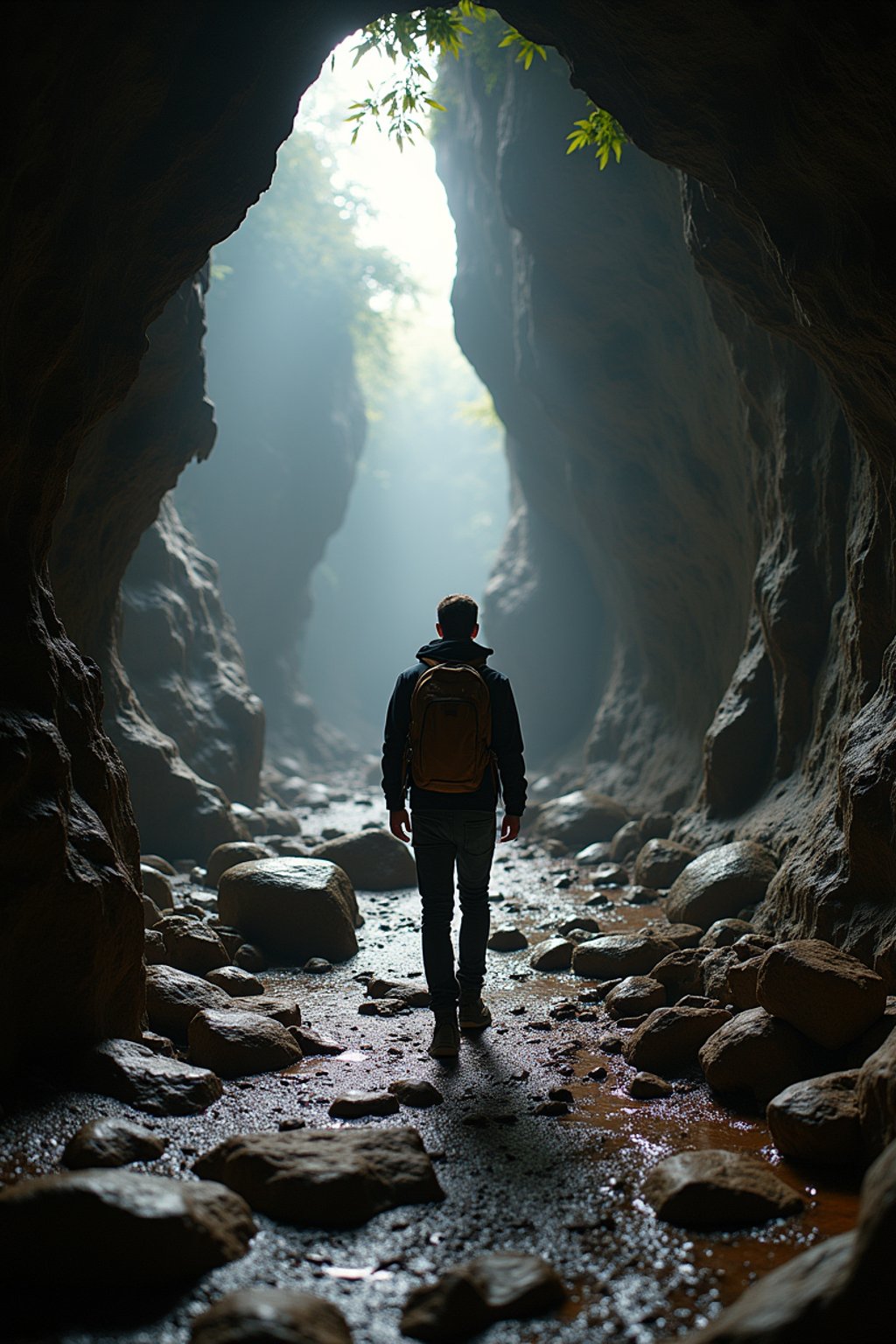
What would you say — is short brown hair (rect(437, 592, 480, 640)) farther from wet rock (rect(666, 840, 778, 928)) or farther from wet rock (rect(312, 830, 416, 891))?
wet rock (rect(312, 830, 416, 891))

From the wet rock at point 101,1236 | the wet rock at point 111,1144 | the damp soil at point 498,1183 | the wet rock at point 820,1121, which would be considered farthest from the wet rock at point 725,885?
the wet rock at point 101,1236

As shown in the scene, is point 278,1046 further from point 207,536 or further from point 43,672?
point 207,536

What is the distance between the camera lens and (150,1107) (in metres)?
3.48

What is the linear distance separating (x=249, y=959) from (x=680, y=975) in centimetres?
275

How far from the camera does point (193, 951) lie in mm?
5738

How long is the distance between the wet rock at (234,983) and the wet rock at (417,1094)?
1.74m

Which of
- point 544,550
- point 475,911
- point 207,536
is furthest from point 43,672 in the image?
point 207,536

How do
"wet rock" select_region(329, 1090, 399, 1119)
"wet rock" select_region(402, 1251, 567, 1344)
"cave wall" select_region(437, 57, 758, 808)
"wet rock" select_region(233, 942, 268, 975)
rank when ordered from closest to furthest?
"wet rock" select_region(402, 1251, 567, 1344) → "wet rock" select_region(329, 1090, 399, 1119) → "wet rock" select_region(233, 942, 268, 975) → "cave wall" select_region(437, 57, 758, 808)

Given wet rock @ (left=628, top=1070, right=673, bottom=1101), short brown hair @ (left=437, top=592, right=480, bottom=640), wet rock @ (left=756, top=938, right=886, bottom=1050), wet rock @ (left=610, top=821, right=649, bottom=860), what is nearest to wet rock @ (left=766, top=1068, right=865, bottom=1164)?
wet rock @ (left=756, top=938, right=886, bottom=1050)

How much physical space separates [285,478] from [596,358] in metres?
17.7

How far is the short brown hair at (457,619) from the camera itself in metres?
4.70

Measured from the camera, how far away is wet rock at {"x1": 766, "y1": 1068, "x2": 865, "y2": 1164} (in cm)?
304

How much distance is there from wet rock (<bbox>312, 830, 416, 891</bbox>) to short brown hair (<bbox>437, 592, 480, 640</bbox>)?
5.15m

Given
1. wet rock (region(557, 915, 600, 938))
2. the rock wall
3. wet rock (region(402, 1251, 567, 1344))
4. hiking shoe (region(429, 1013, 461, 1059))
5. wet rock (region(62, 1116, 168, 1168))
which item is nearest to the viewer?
wet rock (region(402, 1251, 567, 1344))
